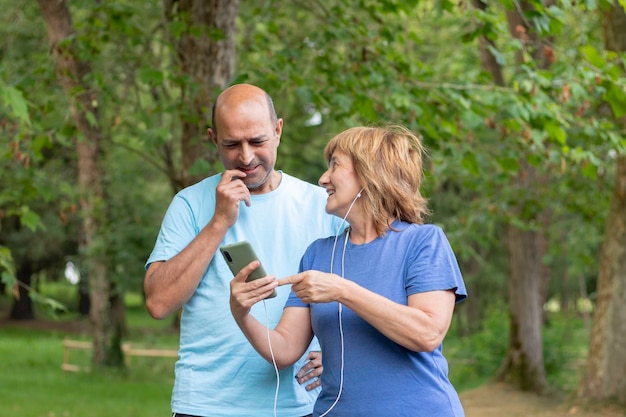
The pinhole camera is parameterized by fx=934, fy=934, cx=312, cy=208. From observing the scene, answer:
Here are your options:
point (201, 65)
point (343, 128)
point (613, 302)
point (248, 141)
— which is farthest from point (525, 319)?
point (248, 141)

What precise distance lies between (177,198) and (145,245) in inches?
721

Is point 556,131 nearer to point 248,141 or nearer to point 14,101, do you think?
point 14,101

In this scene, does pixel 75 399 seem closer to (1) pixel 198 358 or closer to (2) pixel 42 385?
(2) pixel 42 385

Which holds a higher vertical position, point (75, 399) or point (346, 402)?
point (346, 402)

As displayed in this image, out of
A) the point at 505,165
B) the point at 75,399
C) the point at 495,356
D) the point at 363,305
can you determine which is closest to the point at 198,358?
the point at 363,305

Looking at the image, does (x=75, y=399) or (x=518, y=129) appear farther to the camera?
(x=75, y=399)

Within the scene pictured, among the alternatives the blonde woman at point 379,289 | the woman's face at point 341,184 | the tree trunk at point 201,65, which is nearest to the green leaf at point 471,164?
the tree trunk at point 201,65

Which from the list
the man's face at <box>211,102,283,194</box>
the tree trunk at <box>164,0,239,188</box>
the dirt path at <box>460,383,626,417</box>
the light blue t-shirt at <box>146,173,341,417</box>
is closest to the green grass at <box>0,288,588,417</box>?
the dirt path at <box>460,383,626,417</box>

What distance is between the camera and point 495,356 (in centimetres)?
1936

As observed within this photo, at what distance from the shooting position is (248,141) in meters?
3.34

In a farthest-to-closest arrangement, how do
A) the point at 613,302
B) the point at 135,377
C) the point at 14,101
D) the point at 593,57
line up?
the point at 135,377
the point at 613,302
the point at 593,57
the point at 14,101

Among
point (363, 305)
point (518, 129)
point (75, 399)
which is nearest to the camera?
point (363, 305)

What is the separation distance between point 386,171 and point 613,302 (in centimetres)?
1090

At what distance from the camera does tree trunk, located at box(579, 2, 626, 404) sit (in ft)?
41.4
